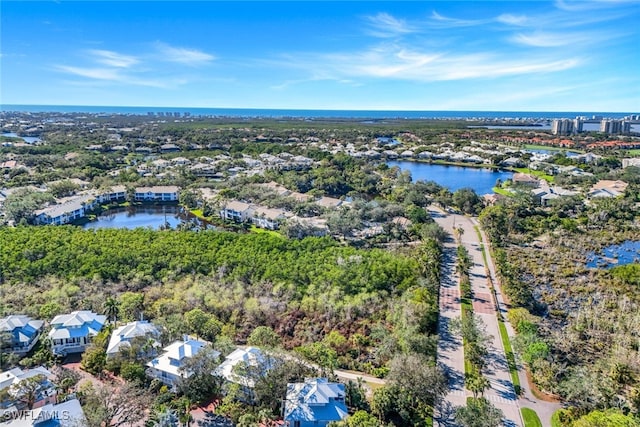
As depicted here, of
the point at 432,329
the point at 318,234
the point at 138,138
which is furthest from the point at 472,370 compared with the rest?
the point at 138,138

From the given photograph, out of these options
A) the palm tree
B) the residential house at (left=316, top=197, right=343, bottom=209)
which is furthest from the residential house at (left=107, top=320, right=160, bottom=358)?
the residential house at (left=316, top=197, right=343, bottom=209)

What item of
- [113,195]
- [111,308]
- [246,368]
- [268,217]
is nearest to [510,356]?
[246,368]

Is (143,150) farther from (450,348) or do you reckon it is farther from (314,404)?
(314,404)

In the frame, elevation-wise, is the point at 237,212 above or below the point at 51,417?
above

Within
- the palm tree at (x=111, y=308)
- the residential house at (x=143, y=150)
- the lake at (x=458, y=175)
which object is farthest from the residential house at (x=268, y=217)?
the residential house at (x=143, y=150)

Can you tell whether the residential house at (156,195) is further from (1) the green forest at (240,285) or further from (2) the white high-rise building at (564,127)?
(2) the white high-rise building at (564,127)

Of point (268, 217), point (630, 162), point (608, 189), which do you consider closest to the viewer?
point (268, 217)

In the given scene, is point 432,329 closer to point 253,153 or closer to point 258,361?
point 258,361
